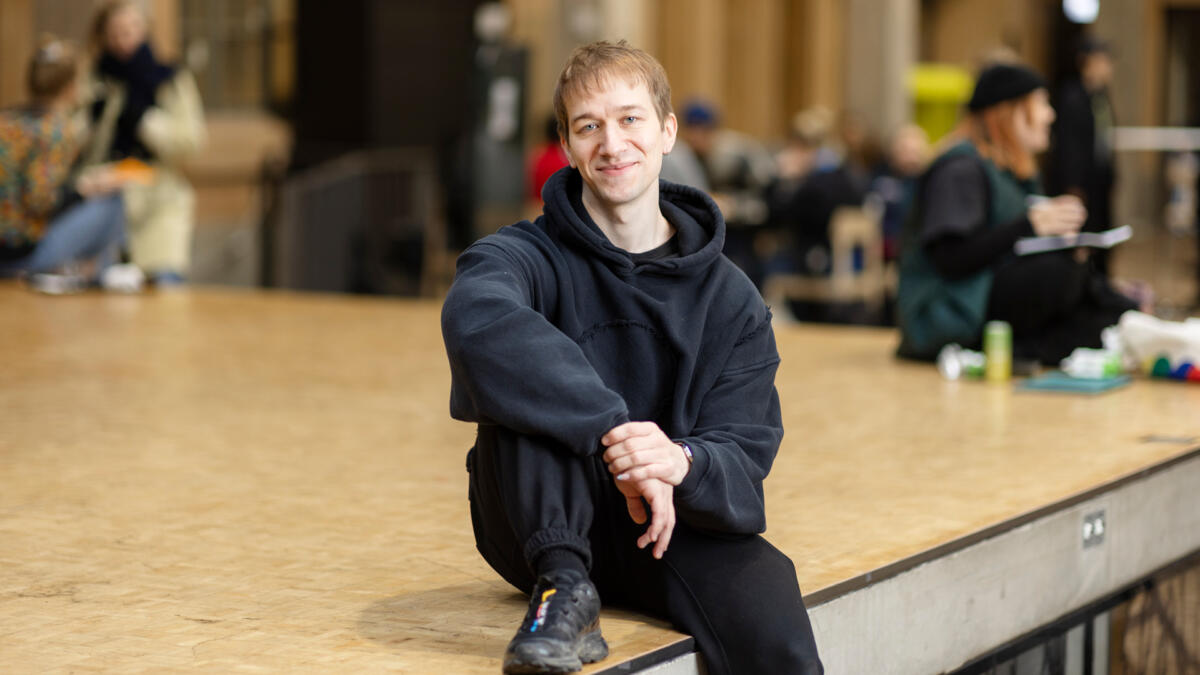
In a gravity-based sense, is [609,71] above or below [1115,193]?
above

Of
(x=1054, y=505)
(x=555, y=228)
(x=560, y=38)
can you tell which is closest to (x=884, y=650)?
(x=1054, y=505)

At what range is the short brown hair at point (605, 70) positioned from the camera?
284 cm

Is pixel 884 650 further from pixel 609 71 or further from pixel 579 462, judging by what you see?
pixel 609 71

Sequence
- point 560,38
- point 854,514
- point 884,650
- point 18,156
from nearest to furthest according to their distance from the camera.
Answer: point 884,650 < point 854,514 < point 18,156 < point 560,38

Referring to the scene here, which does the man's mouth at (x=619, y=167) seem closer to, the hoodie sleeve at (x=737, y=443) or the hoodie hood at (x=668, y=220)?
the hoodie hood at (x=668, y=220)

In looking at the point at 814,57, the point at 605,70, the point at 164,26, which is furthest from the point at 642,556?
the point at 814,57

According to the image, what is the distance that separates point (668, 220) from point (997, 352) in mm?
3464

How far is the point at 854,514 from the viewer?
3.91 metres

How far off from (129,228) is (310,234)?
1.72 meters

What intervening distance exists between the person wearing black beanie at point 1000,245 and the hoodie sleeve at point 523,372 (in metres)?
3.81

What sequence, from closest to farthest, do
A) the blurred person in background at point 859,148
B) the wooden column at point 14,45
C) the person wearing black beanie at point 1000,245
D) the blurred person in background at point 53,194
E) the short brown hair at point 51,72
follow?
the person wearing black beanie at point 1000,245 → the short brown hair at point 51,72 → the blurred person in background at point 53,194 → the wooden column at point 14,45 → the blurred person in background at point 859,148

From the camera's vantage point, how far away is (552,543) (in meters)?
2.71

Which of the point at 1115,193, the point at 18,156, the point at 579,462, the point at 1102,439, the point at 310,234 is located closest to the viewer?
the point at 579,462

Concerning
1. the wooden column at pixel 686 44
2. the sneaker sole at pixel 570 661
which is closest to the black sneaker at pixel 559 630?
the sneaker sole at pixel 570 661
